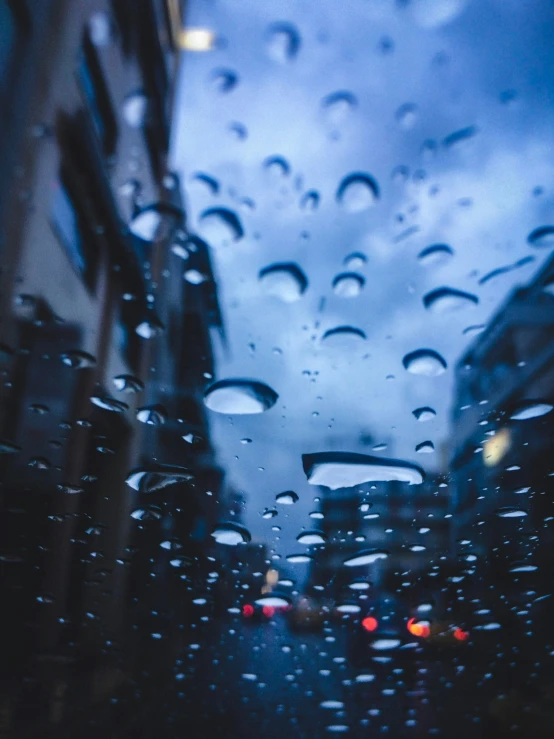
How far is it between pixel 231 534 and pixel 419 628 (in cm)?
142

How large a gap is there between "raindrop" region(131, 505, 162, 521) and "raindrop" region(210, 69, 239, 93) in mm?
1656

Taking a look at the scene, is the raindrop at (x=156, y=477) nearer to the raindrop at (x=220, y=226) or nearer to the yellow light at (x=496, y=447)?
the raindrop at (x=220, y=226)

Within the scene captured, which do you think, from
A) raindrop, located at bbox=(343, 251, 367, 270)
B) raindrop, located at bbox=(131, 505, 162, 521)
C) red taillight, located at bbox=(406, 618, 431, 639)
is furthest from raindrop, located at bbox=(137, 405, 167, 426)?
red taillight, located at bbox=(406, 618, 431, 639)

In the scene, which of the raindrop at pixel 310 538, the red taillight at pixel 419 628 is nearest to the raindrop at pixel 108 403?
the raindrop at pixel 310 538

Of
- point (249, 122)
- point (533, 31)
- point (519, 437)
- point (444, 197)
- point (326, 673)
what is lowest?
point (326, 673)

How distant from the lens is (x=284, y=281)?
4.88 ft

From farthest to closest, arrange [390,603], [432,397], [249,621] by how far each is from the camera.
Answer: [390,603], [249,621], [432,397]

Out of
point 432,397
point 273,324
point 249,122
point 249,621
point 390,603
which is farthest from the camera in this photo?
point 390,603

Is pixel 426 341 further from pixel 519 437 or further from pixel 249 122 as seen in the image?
pixel 249 122

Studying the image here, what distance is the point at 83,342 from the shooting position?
1.69 meters

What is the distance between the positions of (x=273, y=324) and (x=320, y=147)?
1.84 feet

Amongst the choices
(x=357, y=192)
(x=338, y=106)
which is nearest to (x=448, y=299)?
(x=357, y=192)

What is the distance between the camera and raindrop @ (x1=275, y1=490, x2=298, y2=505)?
201 cm

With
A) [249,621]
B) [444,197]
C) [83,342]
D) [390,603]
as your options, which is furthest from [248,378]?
[390,603]
